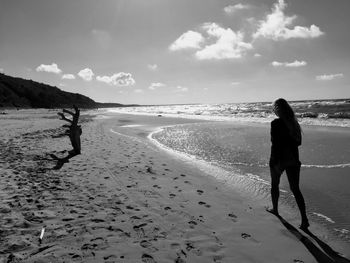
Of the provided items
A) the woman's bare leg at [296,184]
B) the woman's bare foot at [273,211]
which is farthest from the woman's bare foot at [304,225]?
the woman's bare foot at [273,211]

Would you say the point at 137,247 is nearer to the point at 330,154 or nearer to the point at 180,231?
the point at 180,231

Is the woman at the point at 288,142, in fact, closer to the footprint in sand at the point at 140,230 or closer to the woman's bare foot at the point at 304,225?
the woman's bare foot at the point at 304,225

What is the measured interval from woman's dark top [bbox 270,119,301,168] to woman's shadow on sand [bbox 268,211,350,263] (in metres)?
1.25

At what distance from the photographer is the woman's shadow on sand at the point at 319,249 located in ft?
13.6

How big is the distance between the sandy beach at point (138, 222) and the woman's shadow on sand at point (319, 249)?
0.02 meters

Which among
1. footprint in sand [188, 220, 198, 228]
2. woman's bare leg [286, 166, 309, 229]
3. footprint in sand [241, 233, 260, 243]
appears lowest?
footprint in sand [241, 233, 260, 243]

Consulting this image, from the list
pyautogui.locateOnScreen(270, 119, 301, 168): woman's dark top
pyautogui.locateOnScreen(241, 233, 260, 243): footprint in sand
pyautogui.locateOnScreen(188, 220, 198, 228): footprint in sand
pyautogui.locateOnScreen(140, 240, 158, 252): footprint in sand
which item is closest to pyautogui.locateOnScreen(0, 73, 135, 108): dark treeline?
pyautogui.locateOnScreen(188, 220, 198, 228): footprint in sand

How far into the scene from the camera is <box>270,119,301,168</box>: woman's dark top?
5.44 m

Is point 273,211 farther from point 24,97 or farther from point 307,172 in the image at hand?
point 24,97

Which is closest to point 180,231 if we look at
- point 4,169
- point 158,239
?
point 158,239

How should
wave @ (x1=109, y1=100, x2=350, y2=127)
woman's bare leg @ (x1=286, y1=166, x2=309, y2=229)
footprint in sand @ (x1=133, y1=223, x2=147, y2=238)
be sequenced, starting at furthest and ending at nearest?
wave @ (x1=109, y1=100, x2=350, y2=127) < woman's bare leg @ (x1=286, y1=166, x2=309, y2=229) < footprint in sand @ (x1=133, y1=223, x2=147, y2=238)

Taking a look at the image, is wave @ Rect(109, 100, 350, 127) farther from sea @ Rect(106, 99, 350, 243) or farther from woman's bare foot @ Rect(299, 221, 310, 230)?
woman's bare foot @ Rect(299, 221, 310, 230)

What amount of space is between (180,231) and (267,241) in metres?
1.45

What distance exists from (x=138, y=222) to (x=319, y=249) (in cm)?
302
